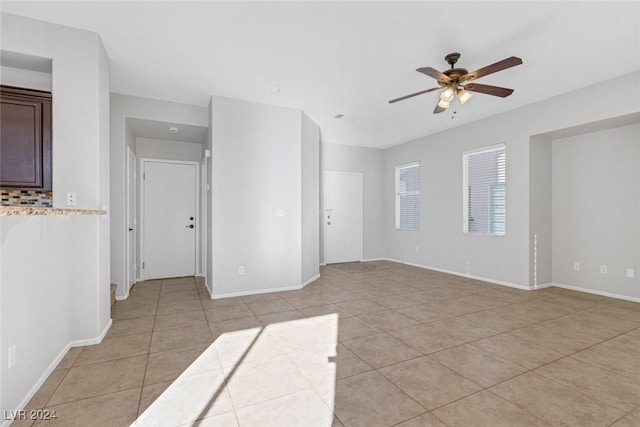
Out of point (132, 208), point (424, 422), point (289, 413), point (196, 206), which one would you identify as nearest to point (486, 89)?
point (424, 422)

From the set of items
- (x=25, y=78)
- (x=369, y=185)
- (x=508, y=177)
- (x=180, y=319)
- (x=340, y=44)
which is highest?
(x=340, y=44)

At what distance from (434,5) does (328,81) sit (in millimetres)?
1516

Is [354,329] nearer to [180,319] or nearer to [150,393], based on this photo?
[150,393]

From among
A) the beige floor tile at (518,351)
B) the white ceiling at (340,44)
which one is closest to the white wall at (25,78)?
the white ceiling at (340,44)

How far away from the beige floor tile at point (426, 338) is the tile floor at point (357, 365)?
0.06 feet

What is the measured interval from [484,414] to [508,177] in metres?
3.96

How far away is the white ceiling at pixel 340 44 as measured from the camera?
2.33 m

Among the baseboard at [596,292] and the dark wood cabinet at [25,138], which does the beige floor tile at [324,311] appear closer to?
the dark wood cabinet at [25,138]

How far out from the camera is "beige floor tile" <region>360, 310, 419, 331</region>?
3018 mm

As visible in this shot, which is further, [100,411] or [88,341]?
[88,341]

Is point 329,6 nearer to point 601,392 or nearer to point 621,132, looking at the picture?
point 601,392

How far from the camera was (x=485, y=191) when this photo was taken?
5039 millimetres

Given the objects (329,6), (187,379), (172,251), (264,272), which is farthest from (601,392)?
(172,251)

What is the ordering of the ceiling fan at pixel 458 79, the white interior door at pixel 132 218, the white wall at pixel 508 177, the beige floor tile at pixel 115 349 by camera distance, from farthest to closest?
the white interior door at pixel 132 218 < the white wall at pixel 508 177 < the ceiling fan at pixel 458 79 < the beige floor tile at pixel 115 349
